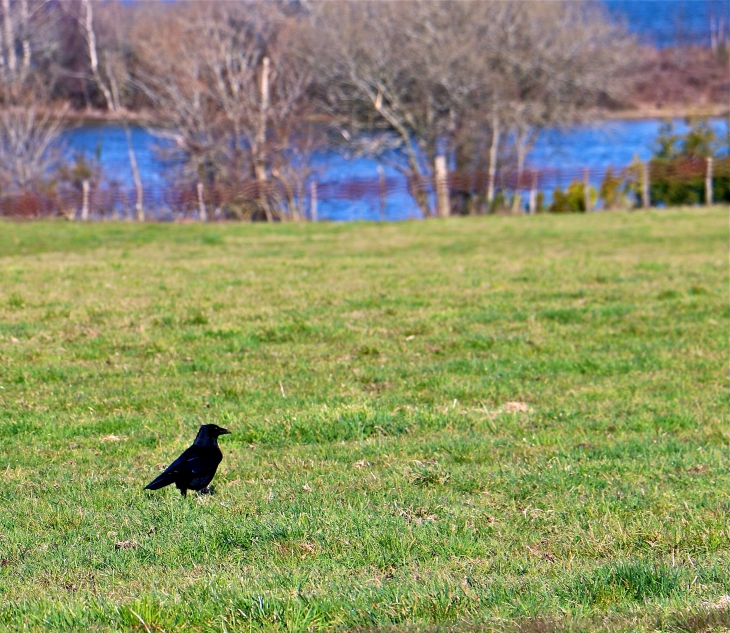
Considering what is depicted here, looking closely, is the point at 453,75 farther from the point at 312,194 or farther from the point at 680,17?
the point at 680,17

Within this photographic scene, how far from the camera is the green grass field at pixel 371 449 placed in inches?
173

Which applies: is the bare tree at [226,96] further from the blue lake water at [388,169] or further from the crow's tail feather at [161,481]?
the crow's tail feather at [161,481]

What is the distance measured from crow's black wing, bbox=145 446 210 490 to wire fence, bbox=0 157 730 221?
3060 cm

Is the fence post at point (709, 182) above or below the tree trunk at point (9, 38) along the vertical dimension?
below

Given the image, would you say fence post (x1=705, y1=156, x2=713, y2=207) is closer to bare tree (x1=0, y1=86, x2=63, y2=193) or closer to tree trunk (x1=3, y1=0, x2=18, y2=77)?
bare tree (x1=0, y1=86, x2=63, y2=193)

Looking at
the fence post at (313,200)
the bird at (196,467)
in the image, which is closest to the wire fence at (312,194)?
the fence post at (313,200)

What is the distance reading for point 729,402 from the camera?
9.32 m

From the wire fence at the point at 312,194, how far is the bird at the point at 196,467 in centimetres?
3050

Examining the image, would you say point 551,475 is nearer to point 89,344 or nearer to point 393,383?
point 393,383

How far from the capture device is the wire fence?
123 feet

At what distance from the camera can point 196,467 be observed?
20.5ft

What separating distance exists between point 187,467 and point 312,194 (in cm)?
3227

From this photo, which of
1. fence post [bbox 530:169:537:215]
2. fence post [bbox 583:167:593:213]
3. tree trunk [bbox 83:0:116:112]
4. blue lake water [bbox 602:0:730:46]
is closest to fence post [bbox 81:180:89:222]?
tree trunk [bbox 83:0:116:112]

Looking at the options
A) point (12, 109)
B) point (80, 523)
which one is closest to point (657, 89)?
point (12, 109)
